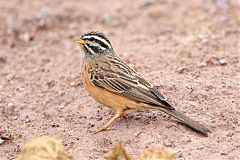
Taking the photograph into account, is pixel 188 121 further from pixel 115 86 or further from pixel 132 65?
pixel 132 65

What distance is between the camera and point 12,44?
14.3m

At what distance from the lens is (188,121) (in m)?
9.49

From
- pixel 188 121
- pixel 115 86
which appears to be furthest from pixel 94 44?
pixel 188 121

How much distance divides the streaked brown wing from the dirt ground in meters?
0.43

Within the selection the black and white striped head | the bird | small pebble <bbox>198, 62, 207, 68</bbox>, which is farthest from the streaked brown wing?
small pebble <bbox>198, 62, 207, 68</bbox>

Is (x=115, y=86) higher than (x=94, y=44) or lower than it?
lower

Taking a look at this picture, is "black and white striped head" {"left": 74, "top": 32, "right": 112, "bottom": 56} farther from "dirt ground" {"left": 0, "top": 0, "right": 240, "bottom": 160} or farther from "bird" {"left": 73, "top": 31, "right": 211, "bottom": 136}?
"dirt ground" {"left": 0, "top": 0, "right": 240, "bottom": 160}

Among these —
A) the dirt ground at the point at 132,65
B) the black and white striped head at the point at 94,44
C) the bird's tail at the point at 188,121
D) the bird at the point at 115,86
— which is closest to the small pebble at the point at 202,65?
the dirt ground at the point at 132,65

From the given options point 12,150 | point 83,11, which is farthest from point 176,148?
point 83,11

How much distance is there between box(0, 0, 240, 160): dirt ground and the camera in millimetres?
9484

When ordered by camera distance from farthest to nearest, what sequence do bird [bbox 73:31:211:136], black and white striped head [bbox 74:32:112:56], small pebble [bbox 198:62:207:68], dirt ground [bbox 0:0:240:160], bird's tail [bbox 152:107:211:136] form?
1. small pebble [bbox 198:62:207:68]
2. black and white striped head [bbox 74:32:112:56]
3. bird [bbox 73:31:211:136]
4. dirt ground [bbox 0:0:240:160]
5. bird's tail [bbox 152:107:211:136]

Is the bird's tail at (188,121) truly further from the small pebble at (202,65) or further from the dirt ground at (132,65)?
the small pebble at (202,65)

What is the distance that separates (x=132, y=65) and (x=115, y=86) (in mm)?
2569

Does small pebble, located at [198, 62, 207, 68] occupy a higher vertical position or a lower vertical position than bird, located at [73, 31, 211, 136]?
lower
